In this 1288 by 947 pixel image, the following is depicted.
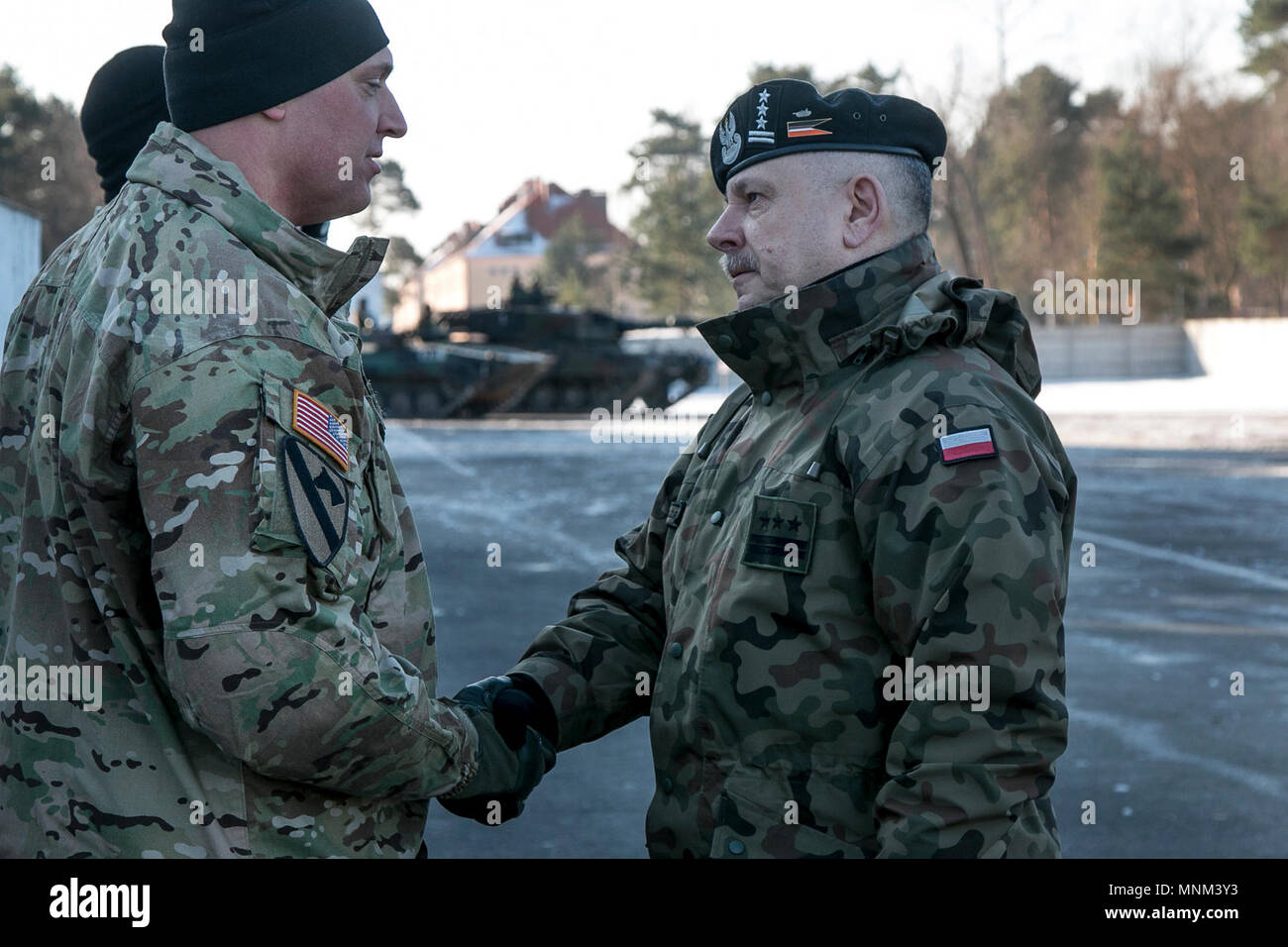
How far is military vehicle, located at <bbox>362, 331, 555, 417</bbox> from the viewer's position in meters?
28.3

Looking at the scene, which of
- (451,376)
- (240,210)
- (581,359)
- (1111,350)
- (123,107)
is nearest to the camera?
(240,210)

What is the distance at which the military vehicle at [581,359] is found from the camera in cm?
Result: 2923

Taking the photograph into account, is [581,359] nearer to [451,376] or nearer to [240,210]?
[451,376]

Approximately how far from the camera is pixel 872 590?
220 cm

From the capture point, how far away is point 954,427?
212 cm

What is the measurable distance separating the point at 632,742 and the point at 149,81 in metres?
3.32

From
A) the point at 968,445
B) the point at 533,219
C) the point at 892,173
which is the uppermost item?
the point at 533,219

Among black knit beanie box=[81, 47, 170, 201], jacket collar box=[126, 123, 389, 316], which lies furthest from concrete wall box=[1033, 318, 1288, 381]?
jacket collar box=[126, 123, 389, 316]

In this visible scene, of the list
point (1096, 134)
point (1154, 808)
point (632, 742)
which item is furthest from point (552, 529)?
point (1096, 134)

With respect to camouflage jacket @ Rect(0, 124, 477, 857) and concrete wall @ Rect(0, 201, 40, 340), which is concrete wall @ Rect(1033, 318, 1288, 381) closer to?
concrete wall @ Rect(0, 201, 40, 340)

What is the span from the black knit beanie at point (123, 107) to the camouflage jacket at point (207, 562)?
173 centimetres

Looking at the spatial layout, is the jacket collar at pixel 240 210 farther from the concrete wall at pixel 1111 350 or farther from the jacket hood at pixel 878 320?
the concrete wall at pixel 1111 350

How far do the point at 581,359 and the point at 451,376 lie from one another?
2742 mm

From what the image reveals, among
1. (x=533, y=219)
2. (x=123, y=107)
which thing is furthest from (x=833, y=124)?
(x=533, y=219)
